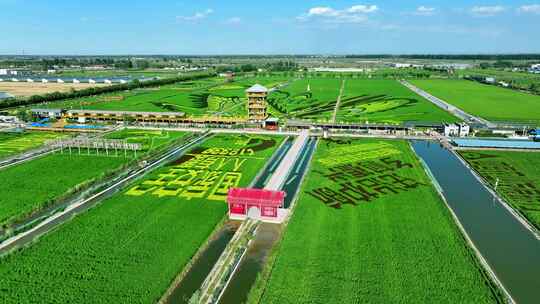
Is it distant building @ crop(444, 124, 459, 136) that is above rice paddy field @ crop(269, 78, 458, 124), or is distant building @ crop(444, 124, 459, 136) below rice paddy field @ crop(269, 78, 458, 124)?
below

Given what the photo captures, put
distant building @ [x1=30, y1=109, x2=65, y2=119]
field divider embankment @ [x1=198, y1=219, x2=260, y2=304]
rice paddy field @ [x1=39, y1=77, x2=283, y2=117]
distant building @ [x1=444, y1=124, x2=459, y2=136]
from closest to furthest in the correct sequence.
A: field divider embankment @ [x1=198, y1=219, x2=260, y2=304], distant building @ [x1=444, y1=124, x2=459, y2=136], distant building @ [x1=30, y1=109, x2=65, y2=119], rice paddy field @ [x1=39, y1=77, x2=283, y2=117]

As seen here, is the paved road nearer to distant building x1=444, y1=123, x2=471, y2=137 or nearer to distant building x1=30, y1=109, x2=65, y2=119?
distant building x1=444, y1=123, x2=471, y2=137

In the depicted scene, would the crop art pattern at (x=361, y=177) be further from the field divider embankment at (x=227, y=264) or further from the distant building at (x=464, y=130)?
the distant building at (x=464, y=130)

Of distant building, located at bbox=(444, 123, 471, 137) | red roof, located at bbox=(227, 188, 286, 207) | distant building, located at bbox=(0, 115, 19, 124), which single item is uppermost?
distant building, located at bbox=(0, 115, 19, 124)

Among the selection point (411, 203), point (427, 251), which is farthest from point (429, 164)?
point (427, 251)

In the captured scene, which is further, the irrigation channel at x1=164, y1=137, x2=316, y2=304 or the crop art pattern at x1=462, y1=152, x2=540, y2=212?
the crop art pattern at x1=462, y1=152, x2=540, y2=212

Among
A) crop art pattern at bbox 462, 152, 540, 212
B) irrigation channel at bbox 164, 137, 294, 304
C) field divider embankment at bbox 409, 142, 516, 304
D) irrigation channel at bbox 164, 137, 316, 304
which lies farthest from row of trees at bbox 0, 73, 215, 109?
crop art pattern at bbox 462, 152, 540, 212

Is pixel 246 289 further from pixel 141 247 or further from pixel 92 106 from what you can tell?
pixel 92 106
